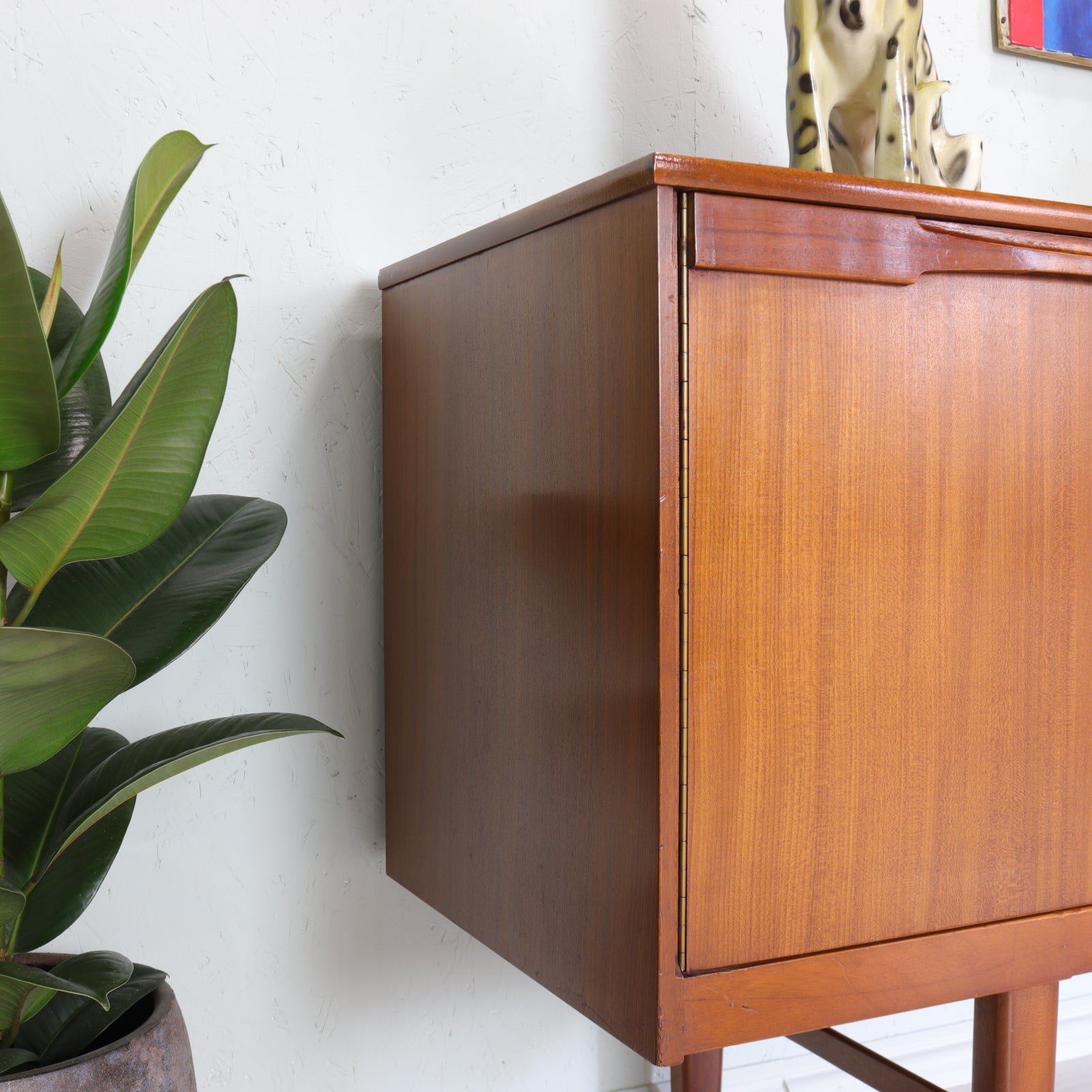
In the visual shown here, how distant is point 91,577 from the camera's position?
0.81 meters

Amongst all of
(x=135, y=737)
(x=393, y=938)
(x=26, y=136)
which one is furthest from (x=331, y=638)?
(x=26, y=136)

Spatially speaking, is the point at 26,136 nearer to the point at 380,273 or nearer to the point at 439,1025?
the point at 380,273

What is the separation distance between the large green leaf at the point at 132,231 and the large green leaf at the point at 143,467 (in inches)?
4.0

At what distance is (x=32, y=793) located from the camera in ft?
2.64

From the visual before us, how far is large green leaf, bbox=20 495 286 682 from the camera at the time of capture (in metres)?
0.80

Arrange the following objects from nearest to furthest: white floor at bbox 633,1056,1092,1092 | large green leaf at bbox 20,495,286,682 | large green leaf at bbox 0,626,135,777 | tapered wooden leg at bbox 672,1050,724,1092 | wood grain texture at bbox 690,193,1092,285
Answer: large green leaf at bbox 0,626,135,777 < wood grain texture at bbox 690,193,1092,285 < large green leaf at bbox 20,495,286,682 < tapered wooden leg at bbox 672,1050,724,1092 < white floor at bbox 633,1056,1092,1092

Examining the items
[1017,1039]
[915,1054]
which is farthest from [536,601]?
[915,1054]

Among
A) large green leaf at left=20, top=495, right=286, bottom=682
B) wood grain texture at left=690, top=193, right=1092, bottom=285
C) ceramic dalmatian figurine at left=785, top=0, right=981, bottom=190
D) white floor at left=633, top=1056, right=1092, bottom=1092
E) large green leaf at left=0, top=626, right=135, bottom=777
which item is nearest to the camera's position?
large green leaf at left=0, top=626, right=135, bottom=777

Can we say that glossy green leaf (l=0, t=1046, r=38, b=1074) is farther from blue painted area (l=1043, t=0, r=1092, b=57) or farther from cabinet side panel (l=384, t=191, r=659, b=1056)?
blue painted area (l=1043, t=0, r=1092, b=57)

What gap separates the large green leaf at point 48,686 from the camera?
577mm

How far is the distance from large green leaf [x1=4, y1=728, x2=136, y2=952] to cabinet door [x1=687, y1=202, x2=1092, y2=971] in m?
0.44

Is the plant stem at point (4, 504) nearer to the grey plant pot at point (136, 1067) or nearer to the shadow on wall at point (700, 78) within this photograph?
the grey plant pot at point (136, 1067)

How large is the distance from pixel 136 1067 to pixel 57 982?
0.26ft

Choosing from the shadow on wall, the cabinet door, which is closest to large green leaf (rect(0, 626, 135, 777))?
the cabinet door
